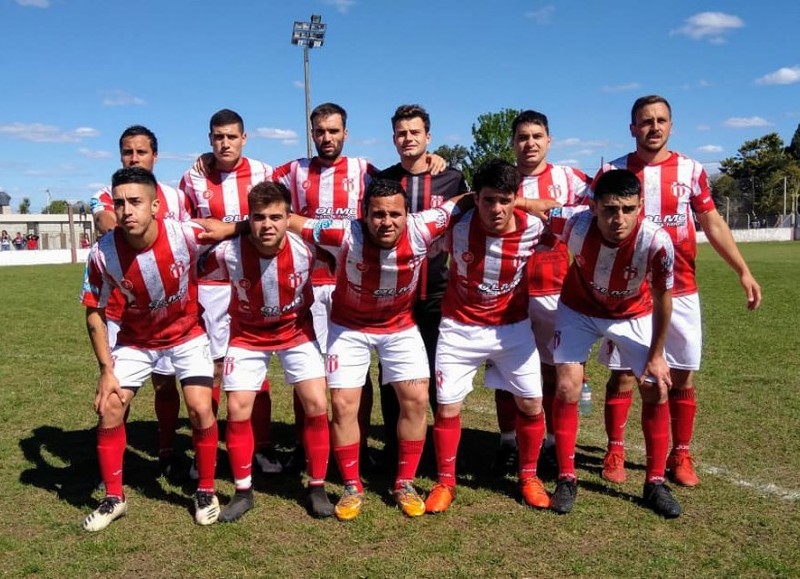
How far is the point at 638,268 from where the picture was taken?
378cm

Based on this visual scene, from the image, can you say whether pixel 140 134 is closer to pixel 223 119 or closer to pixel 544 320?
pixel 223 119

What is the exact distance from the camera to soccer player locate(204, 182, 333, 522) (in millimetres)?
3850

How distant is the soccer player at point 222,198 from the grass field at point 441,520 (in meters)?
0.73

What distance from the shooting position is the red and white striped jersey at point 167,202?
4.47 metres

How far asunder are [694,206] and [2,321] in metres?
11.5

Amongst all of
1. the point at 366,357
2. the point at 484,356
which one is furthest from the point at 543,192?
the point at 366,357

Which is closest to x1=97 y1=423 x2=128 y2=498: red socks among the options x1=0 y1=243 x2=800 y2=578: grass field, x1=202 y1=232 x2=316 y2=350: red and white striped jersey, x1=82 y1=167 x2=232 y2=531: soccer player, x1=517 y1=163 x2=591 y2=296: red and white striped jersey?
x1=82 y1=167 x2=232 y2=531: soccer player

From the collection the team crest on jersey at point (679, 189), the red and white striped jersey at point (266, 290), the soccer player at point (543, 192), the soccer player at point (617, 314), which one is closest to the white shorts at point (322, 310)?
the red and white striped jersey at point (266, 290)

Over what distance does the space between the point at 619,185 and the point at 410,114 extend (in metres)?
1.39

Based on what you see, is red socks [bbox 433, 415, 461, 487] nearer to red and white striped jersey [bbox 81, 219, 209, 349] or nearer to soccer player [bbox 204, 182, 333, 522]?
soccer player [bbox 204, 182, 333, 522]

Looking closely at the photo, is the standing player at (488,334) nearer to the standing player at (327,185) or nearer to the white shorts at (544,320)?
the white shorts at (544,320)

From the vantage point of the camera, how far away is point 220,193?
463 cm

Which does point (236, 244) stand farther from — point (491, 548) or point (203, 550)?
point (491, 548)

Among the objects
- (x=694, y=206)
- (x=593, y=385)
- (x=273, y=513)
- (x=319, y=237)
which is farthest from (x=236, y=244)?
(x=593, y=385)
